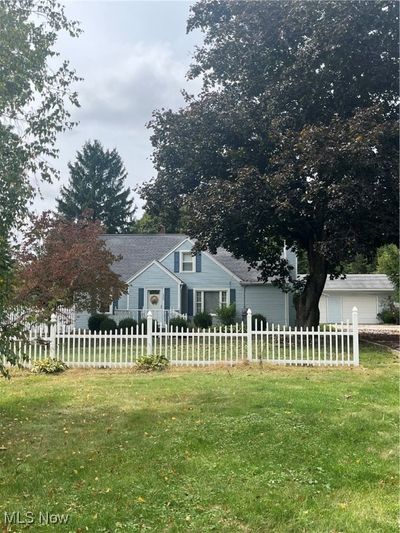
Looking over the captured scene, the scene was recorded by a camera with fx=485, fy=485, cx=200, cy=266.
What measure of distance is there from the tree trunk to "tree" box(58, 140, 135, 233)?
36.2 metres

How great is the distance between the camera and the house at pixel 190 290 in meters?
25.0

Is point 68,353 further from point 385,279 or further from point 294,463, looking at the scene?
point 385,279

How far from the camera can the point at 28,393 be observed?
7641mm

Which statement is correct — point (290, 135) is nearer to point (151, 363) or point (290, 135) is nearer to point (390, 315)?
point (151, 363)

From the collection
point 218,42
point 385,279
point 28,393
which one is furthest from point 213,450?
point 385,279

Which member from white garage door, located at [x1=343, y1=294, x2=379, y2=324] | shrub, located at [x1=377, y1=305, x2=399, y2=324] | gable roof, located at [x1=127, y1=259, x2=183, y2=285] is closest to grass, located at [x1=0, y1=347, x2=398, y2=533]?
gable roof, located at [x1=127, y1=259, x2=183, y2=285]

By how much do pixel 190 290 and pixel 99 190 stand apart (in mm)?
30420

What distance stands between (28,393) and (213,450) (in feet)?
12.9

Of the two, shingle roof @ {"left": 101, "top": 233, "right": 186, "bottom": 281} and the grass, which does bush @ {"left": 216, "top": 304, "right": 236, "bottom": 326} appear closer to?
shingle roof @ {"left": 101, "top": 233, "right": 186, "bottom": 281}

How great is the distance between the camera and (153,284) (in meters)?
25.1

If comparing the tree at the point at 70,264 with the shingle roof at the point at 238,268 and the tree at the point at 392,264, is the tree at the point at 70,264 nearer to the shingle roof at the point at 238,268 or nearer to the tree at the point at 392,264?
the shingle roof at the point at 238,268

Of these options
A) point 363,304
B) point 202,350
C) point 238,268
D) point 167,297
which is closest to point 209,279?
point 238,268

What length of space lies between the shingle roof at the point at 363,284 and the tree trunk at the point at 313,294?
1653 cm

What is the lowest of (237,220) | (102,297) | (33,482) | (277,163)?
(33,482)
